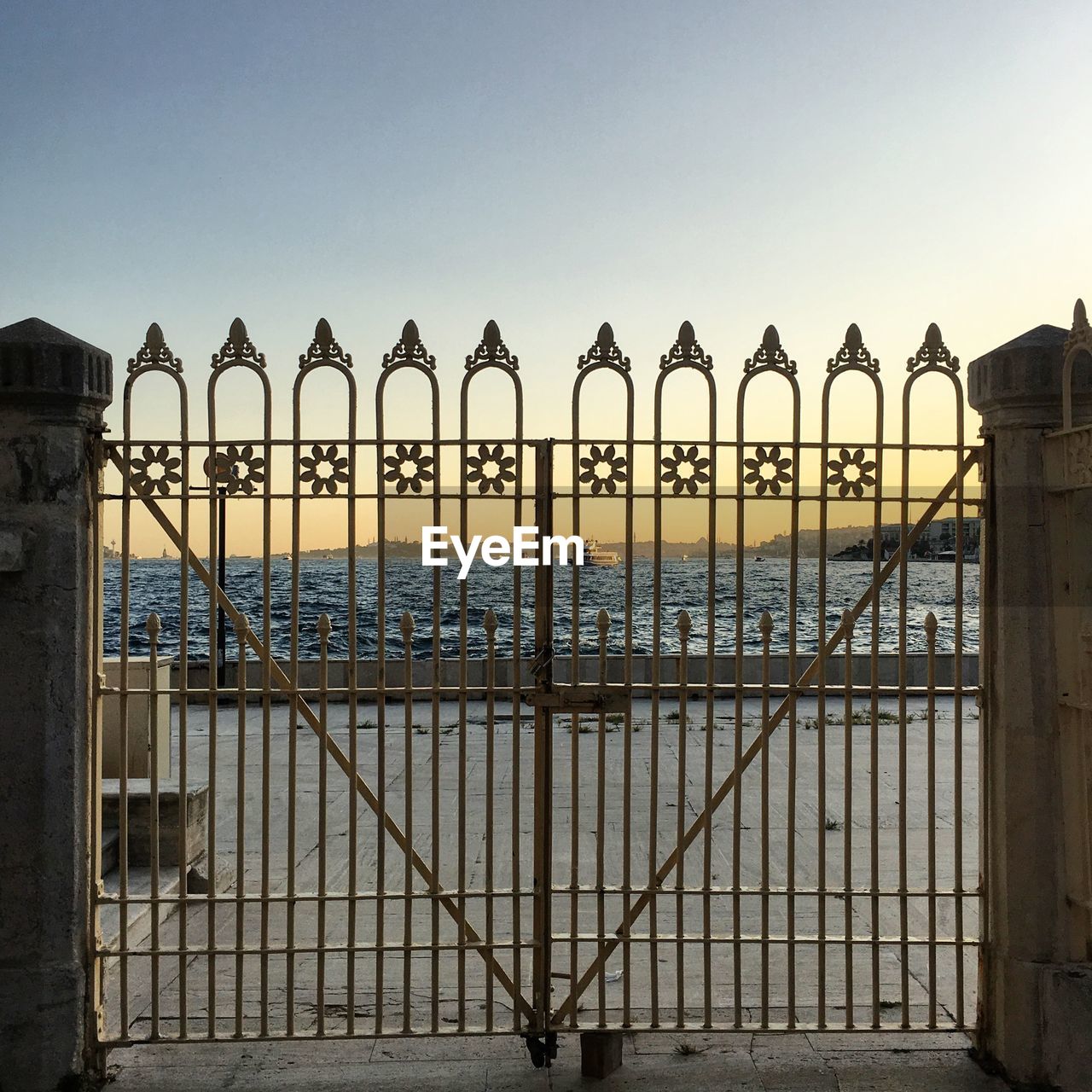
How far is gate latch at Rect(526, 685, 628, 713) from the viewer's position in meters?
4.24

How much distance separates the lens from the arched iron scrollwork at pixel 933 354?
14.1 feet

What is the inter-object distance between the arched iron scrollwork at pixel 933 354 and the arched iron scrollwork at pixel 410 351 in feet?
7.33

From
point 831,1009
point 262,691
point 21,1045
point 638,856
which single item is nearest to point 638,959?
point 831,1009

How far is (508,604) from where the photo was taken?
2781 inches

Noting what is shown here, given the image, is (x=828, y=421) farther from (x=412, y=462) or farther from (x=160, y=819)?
(x=160, y=819)

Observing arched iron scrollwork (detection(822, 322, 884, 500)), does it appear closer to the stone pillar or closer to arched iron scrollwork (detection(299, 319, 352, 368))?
the stone pillar

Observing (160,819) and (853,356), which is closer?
(853,356)

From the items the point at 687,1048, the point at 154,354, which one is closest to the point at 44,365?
the point at 154,354

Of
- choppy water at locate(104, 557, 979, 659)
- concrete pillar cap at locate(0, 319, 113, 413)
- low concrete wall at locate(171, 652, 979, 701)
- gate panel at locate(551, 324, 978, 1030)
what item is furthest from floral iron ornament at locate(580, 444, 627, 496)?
choppy water at locate(104, 557, 979, 659)

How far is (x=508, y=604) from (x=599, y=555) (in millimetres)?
65028

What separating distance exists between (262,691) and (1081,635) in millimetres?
3615

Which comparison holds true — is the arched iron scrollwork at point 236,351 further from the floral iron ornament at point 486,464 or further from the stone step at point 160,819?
the stone step at point 160,819

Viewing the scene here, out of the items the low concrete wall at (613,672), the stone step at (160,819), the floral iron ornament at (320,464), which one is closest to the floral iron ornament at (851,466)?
the floral iron ornament at (320,464)

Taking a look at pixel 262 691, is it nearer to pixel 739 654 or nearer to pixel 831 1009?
pixel 739 654
